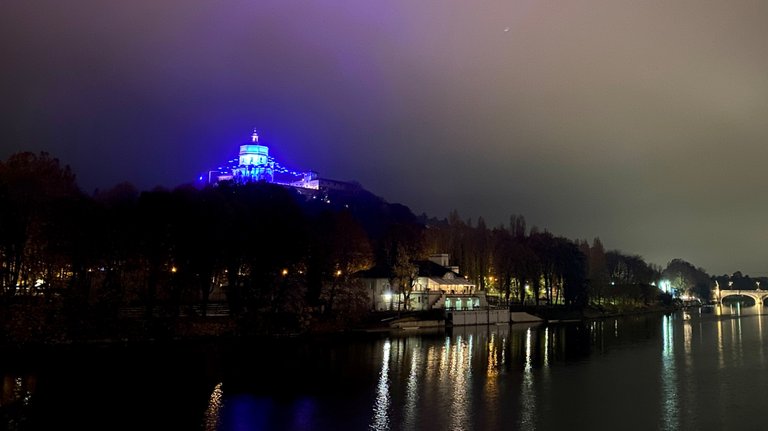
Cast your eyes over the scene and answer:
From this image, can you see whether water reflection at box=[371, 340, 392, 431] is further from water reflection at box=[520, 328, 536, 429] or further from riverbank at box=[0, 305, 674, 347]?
riverbank at box=[0, 305, 674, 347]

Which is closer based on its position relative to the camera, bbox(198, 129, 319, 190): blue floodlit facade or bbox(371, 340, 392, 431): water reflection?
bbox(371, 340, 392, 431): water reflection

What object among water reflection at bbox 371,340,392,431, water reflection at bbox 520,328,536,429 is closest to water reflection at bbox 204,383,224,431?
water reflection at bbox 371,340,392,431

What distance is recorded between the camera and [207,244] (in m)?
55.4

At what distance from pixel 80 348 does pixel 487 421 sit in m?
31.9

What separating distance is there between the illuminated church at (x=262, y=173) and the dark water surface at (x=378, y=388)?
407ft

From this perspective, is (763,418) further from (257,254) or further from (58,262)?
(58,262)

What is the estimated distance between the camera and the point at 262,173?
174 meters

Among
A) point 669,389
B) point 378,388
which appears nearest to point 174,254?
point 378,388

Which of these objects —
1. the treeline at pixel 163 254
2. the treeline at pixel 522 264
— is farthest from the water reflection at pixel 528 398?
the treeline at pixel 522 264

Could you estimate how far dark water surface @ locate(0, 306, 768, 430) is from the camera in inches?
1018

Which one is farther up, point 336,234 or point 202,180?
point 202,180

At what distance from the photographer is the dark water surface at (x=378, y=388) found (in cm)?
2586

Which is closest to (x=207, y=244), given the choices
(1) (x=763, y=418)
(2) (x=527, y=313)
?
(1) (x=763, y=418)

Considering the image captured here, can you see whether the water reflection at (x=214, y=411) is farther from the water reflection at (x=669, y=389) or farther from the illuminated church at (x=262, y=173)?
the illuminated church at (x=262, y=173)
